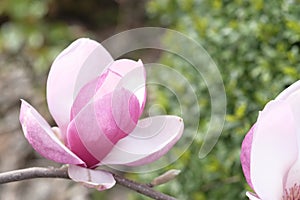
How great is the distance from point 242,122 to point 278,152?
0.83m

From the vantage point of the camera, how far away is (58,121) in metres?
0.83

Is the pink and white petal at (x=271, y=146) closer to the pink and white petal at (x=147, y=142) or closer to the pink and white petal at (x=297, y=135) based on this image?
the pink and white petal at (x=297, y=135)

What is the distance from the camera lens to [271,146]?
67cm

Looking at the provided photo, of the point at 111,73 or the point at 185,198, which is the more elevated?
the point at 111,73

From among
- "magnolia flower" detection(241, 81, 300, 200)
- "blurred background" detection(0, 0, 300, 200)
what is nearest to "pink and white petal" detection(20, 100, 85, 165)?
"magnolia flower" detection(241, 81, 300, 200)

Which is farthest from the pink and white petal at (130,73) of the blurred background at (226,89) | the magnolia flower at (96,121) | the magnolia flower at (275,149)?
the blurred background at (226,89)

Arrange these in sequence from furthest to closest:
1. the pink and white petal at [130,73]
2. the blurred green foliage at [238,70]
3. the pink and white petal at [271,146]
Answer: the blurred green foliage at [238,70] → the pink and white petal at [130,73] → the pink and white petal at [271,146]

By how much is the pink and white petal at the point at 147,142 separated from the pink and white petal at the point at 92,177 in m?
0.03

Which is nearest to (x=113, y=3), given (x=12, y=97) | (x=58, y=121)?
(x=12, y=97)

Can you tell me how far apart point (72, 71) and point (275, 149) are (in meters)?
0.27

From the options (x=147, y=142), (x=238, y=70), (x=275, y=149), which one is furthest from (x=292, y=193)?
(x=238, y=70)

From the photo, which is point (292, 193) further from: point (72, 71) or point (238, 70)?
point (238, 70)

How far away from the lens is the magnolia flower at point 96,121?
749 millimetres

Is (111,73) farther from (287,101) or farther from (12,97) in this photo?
(12,97)
